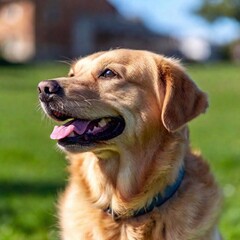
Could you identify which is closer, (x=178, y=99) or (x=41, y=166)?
(x=178, y=99)

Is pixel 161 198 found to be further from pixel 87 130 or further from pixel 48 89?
pixel 48 89

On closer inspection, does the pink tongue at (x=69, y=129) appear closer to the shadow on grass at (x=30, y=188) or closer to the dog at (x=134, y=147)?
the dog at (x=134, y=147)

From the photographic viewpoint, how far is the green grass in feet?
22.6

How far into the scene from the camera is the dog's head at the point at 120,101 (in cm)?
467

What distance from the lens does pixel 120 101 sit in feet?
15.8

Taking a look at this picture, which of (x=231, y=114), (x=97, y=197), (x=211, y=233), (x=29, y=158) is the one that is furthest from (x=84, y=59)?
(x=231, y=114)

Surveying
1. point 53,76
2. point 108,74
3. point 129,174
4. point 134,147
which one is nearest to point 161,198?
point 129,174

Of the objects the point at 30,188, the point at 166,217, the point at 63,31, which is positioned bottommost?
the point at 63,31

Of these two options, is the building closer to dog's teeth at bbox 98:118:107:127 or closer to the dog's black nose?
dog's teeth at bbox 98:118:107:127

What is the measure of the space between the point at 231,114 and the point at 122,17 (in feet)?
162

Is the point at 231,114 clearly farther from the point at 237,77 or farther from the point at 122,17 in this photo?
the point at 122,17

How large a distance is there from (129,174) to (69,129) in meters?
0.53

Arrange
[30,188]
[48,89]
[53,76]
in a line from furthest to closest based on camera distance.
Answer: [53,76] → [30,188] → [48,89]

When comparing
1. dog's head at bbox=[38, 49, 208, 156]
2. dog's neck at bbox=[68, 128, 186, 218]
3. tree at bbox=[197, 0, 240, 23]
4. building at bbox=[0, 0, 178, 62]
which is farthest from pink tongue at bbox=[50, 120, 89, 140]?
tree at bbox=[197, 0, 240, 23]
